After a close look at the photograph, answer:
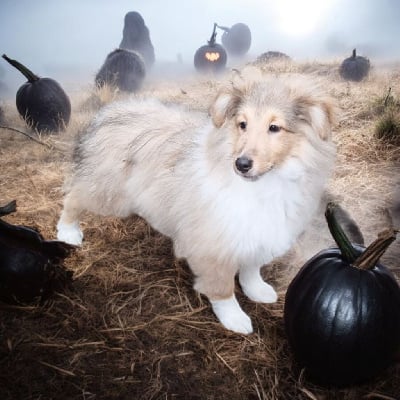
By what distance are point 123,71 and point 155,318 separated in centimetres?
355

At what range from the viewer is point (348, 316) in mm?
1708

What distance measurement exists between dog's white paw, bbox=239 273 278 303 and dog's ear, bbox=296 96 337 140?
42.5 inches

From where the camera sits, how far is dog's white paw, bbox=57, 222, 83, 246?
2.97 metres

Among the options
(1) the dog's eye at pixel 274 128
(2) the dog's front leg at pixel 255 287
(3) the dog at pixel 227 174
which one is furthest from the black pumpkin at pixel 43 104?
(1) the dog's eye at pixel 274 128

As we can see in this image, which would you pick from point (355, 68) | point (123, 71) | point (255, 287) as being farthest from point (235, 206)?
point (123, 71)

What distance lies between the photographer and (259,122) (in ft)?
6.07

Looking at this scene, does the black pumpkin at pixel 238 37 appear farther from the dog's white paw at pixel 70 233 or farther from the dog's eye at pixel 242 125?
the dog's white paw at pixel 70 233

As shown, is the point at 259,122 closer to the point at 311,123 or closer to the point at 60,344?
the point at 311,123

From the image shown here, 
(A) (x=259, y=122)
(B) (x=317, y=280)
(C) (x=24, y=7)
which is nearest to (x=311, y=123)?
(A) (x=259, y=122)

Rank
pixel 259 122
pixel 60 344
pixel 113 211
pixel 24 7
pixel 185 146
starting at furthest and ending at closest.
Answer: pixel 24 7 → pixel 113 211 → pixel 185 146 → pixel 60 344 → pixel 259 122

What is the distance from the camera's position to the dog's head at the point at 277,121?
1.81 m

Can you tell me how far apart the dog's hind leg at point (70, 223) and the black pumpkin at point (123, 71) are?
83.2 inches

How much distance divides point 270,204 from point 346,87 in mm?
1701

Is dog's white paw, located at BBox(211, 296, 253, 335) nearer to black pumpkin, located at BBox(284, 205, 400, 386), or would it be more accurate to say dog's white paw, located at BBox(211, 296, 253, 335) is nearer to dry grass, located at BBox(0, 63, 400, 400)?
dry grass, located at BBox(0, 63, 400, 400)
